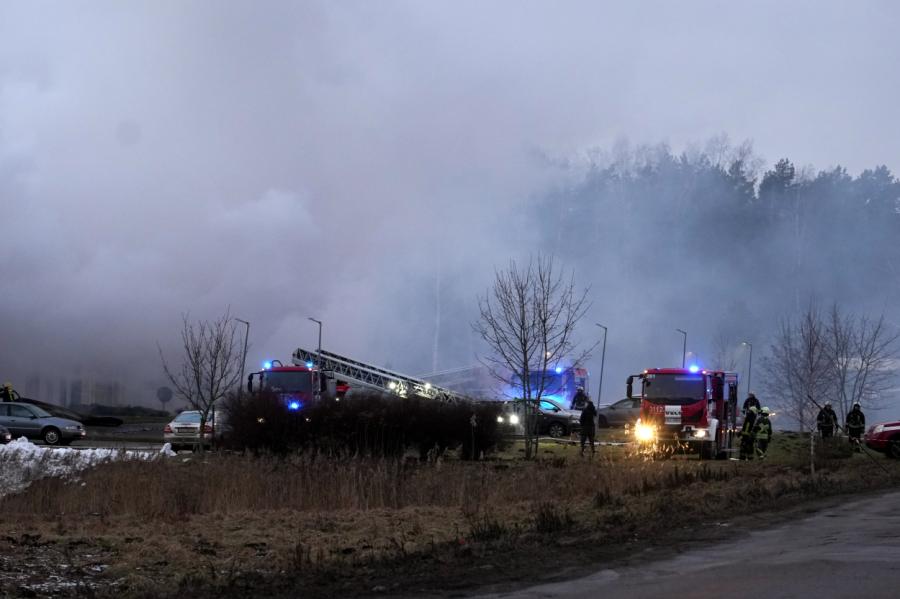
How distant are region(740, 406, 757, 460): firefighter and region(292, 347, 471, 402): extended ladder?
45.3 ft

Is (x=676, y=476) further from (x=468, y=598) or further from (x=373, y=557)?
(x=468, y=598)

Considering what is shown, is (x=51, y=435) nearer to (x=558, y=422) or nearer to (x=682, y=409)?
(x=558, y=422)

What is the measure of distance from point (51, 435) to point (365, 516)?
23.5 metres

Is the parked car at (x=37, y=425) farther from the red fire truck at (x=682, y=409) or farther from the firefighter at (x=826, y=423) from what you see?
the firefighter at (x=826, y=423)

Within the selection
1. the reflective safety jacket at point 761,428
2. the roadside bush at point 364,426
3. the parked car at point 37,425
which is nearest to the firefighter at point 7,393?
the parked car at point 37,425

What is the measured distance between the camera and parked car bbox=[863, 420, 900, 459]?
27516mm

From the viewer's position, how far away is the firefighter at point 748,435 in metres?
28.1

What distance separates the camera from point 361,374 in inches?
1693

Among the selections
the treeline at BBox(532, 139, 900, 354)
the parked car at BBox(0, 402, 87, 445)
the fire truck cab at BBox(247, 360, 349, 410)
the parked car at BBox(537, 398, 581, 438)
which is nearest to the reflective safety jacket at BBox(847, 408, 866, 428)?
the parked car at BBox(537, 398, 581, 438)

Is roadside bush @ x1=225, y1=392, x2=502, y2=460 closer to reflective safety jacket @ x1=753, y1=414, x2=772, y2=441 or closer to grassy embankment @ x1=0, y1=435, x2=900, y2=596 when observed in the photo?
grassy embankment @ x1=0, y1=435, x2=900, y2=596

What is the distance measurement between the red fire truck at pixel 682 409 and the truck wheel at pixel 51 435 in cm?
1890

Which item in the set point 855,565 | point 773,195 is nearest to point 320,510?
point 855,565

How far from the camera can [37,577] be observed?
10.2 metres

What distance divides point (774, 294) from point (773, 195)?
1334cm
